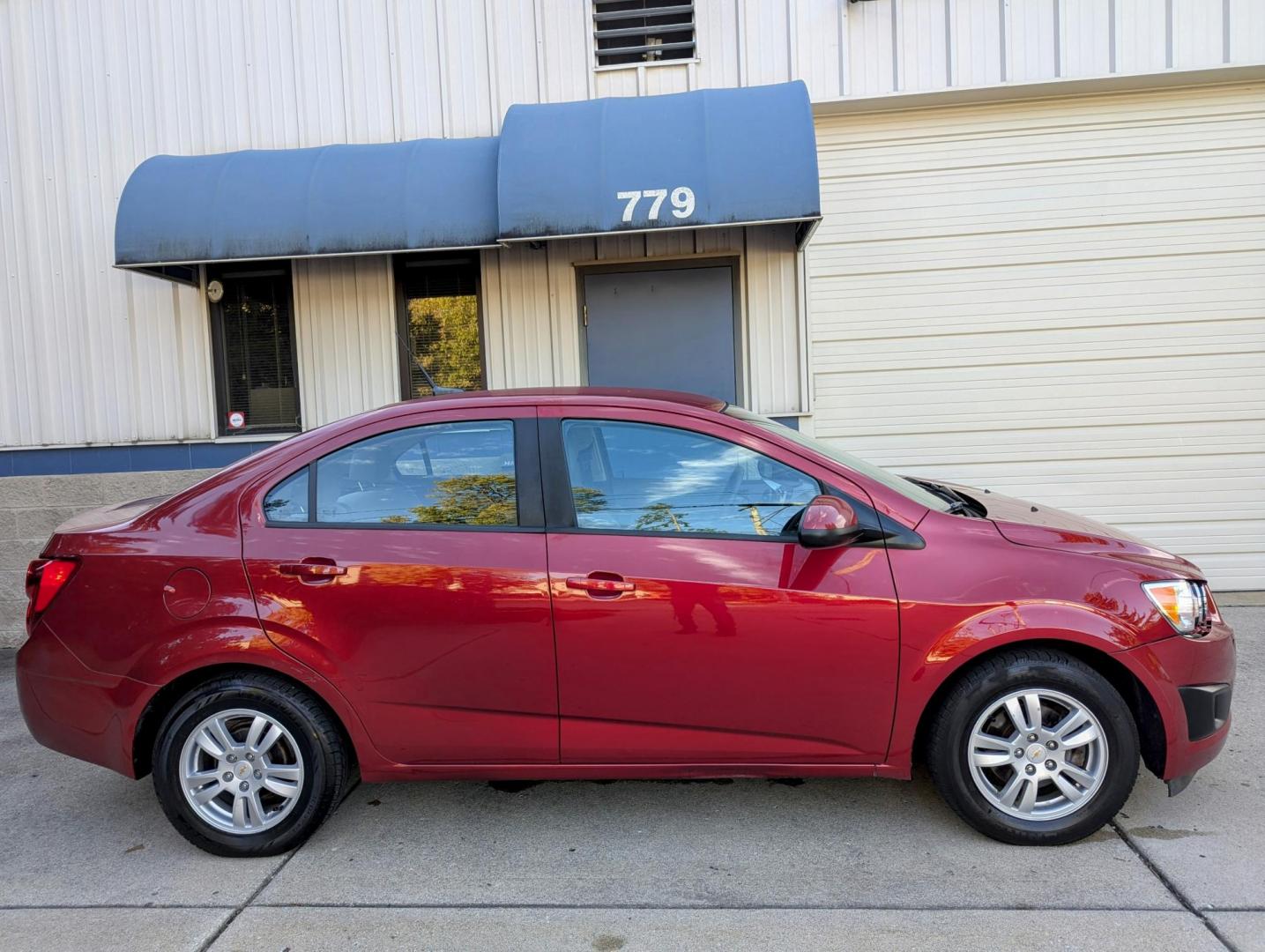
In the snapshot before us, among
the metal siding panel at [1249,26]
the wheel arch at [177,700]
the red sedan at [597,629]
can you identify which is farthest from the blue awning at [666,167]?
the wheel arch at [177,700]

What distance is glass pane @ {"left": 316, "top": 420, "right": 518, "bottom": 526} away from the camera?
11.0ft

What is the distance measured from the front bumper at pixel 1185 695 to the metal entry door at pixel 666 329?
163 inches

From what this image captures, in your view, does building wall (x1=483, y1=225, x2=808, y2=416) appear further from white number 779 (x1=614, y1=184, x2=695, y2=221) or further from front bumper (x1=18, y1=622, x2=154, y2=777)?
front bumper (x1=18, y1=622, x2=154, y2=777)

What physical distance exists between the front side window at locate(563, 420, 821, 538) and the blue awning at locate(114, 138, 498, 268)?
329 cm

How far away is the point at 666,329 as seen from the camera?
272 inches

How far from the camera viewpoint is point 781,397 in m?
6.84

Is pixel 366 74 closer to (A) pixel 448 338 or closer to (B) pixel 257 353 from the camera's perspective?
(A) pixel 448 338

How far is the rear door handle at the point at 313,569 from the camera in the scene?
3.26 metres

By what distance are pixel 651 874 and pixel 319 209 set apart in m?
5.07

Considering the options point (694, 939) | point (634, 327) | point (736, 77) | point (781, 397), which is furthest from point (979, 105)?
point (694, 939)

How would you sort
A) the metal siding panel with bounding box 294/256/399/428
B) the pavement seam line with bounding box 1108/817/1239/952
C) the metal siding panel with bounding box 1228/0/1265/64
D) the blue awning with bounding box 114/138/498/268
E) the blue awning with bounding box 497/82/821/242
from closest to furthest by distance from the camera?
the pavement seam line with bounding box 1108/817/1239/952, the blue awning with bounding box 497/82/821/242, the blue awning with bounding box 114/138/498/268, the metal siding panel with bounding box 1228/0/1265/64, the metal siding panel with bounding box 294/256/399/428

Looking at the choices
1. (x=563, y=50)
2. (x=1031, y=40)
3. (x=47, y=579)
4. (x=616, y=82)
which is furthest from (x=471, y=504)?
(x=1031, y=40)

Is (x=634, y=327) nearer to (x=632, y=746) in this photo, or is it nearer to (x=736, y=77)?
(x=736, y=77)

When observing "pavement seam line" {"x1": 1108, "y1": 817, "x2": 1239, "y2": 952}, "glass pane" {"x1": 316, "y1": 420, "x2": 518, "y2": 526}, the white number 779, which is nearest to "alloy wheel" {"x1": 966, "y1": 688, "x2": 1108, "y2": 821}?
"pavement seam line" {"x1": 1108, "y1": 817, "x2": 1239, "y2": 952}
